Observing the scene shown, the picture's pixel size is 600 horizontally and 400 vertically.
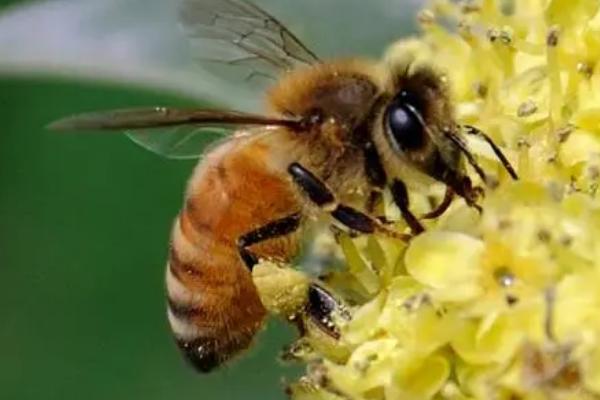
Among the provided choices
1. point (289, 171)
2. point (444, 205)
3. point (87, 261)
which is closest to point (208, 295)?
point (289, 171)

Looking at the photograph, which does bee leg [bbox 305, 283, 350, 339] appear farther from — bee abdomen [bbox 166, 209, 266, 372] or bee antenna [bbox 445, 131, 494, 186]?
bee antenna [bbox 445, 131, 494, 186]

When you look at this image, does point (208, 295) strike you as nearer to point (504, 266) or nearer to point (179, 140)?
point (179, 140)

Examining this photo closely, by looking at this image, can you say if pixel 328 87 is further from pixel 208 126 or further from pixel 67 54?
pixel 67 54

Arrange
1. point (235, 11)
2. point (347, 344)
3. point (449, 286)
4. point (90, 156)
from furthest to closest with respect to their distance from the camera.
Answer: point (90, 156) → point (235, 11) → point (347, 344) → point (449, 286)

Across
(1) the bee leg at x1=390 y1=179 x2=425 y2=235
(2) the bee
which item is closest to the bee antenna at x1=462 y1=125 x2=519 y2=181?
(2) the bee

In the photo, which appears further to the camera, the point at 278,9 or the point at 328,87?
the point at 278,9

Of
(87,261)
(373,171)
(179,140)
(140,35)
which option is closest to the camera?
(373,171)

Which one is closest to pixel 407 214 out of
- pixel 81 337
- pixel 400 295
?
pixel 400 295
